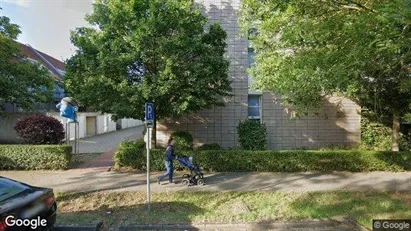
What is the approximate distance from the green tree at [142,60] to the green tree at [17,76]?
4.28 metres

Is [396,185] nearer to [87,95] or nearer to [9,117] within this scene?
[87,95]

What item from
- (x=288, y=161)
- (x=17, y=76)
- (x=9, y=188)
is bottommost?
(x=288, y=161)

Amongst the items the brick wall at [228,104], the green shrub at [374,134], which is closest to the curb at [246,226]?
the brick wall at [228,104]

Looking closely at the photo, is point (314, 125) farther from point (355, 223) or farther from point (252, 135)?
point (355, 223)

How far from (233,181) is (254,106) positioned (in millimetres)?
6155

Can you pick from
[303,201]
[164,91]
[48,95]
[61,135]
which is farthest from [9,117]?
[303,201]

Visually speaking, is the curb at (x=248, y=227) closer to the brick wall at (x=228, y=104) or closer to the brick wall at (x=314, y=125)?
the brick wall at (x=228, y=104)

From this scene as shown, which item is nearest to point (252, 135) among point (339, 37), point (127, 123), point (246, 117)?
point (246, 117)

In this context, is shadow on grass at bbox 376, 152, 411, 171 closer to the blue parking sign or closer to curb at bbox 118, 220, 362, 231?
curb at bbox 118, 220, 362, 231

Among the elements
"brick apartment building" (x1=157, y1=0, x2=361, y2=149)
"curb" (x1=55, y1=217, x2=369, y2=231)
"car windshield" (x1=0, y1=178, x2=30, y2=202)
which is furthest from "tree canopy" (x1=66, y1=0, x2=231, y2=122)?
"car windshield" (x1=0, y1=178, x2=30, y2=202)

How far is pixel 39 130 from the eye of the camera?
1241 centimetres

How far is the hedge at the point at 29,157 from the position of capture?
11.3 m

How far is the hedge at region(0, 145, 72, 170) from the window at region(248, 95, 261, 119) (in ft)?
28.0

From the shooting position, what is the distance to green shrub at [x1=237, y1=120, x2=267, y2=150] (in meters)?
13.4
